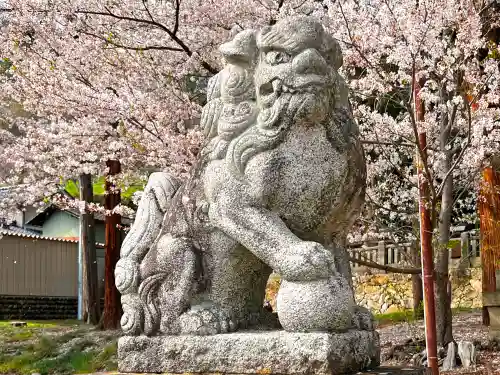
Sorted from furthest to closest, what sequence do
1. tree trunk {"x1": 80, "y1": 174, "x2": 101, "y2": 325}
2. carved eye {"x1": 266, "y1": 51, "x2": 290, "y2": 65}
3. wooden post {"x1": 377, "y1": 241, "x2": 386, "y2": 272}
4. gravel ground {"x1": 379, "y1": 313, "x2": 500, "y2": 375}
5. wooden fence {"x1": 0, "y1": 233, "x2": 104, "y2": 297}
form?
wooden fence {"x1": 0, "y1": 233, "x2": 104, "y2": 297}, wooden post {"x1": 377, "y1": 241, "x2": 386, "y2": 272}, tree trunk {"x1": 80, "y1": 174, "x2": 101, "y2": 325}, gravel ground {"x1": 379, "y1": 313, "x2": 500, "y2": 375}, carved eye {"x1": 266, "y1": 51, "x2": 290, "y2": 65}

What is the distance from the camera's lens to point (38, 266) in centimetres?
1914

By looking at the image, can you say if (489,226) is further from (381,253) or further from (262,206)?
(262,206)

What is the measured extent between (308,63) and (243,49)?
374 millimetres

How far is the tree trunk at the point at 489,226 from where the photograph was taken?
9.46 meters

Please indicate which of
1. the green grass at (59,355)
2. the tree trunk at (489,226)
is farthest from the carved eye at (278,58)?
the green grass at (59,355)

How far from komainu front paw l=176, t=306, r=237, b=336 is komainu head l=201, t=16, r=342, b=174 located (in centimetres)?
74

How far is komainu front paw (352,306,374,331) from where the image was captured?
3.22m

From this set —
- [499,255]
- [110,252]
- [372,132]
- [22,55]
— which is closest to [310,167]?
[372,132]

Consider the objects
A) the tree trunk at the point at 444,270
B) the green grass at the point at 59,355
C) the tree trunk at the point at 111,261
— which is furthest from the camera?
the tree trunk at the point at 111,261

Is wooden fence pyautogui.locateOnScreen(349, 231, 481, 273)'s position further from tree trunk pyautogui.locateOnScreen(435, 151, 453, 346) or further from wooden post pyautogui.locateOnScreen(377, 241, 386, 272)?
tree trunk pyautogui.locateOnScreen(435, 151, 453, 346)

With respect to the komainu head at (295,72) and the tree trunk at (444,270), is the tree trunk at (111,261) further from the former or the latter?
the komainu head at (295,72)

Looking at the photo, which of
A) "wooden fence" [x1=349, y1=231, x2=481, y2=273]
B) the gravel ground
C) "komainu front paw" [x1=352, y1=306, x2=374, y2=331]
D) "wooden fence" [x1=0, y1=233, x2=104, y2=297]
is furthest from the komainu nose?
"wooden fence" [x1=0, y1=233, x2=104, y2=297]

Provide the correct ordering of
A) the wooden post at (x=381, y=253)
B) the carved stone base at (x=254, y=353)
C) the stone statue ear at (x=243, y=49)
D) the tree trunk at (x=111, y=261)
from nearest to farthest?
the carved stone base at (x=254, y=353) < the stone statue ear at (x=243, y=49) < the tree trunk at (x=111, y=261) < the wooden post at (x=381, y=253)

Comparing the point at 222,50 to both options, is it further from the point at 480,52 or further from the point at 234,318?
the point at 480,52
